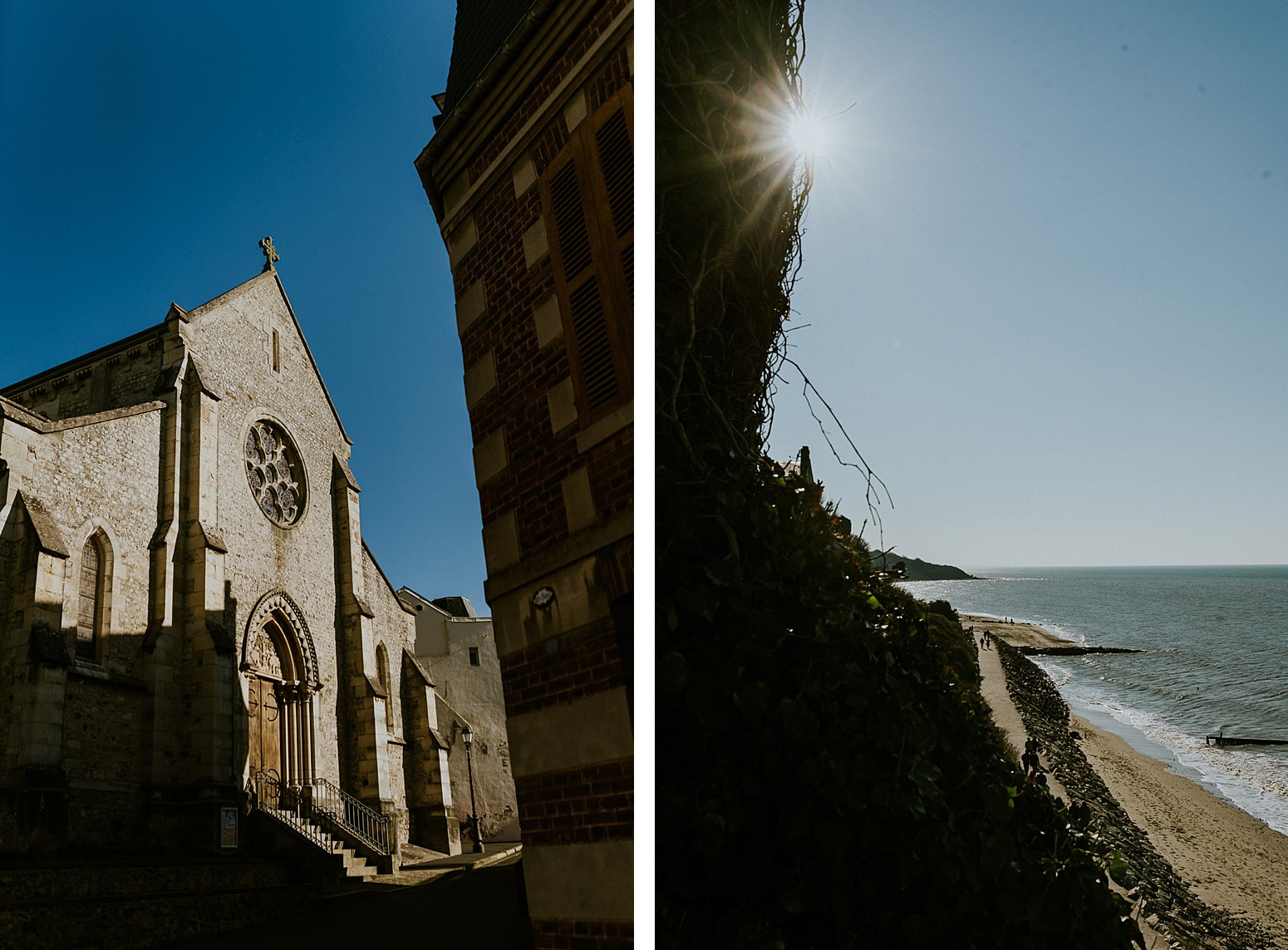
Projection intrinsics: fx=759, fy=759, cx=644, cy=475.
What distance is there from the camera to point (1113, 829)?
187 cm

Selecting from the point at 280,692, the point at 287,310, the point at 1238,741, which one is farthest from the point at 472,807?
the point at 1238,741

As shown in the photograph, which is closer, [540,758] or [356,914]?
[540,758]

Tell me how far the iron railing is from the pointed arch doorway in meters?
0.14

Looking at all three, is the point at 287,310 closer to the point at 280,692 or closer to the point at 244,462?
the point at 244,462

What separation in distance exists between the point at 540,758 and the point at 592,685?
34cm

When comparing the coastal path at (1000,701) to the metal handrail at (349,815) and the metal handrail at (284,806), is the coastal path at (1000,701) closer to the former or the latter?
the metal handrail at (284,806)

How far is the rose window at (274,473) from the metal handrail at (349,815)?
484 cm

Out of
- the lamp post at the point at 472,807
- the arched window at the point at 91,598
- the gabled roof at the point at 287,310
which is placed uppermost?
the gabled roof at the point at 287,310

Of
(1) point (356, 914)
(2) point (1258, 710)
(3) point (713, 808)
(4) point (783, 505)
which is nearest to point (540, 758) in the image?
(3) point (713, 808)

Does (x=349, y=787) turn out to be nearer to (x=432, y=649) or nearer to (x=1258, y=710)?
(x=432, y=649)

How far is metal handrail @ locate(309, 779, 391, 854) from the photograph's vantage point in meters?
12.5

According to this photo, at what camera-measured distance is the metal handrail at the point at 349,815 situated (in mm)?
12508

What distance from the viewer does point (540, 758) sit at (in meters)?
2.40

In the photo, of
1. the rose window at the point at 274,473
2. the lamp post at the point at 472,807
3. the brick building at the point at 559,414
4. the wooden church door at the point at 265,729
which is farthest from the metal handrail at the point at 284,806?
the brick building at the point at 559,414
